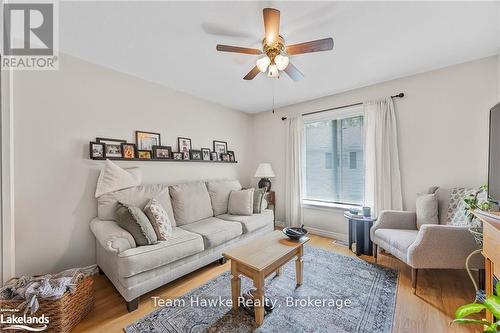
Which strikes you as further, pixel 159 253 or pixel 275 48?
pixel 159 253

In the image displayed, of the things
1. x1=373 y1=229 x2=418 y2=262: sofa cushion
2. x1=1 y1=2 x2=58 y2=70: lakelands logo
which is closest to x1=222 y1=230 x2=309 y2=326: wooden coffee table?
x1=373 y1=229 x2=418 y2=262: sofa cushion

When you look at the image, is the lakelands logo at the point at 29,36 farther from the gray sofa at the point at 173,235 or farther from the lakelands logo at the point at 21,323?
the lakelands logo at the point at 21,323

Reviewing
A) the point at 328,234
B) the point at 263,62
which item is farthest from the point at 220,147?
the point at 328,234

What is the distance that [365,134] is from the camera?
2.99 m

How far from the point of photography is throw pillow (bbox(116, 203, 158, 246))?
1865 mm

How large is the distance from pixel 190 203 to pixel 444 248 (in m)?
2.79

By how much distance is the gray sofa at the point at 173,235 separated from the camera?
171cm

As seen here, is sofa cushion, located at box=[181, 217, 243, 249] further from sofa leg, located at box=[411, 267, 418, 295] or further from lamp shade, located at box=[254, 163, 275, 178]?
sofa leg, located at box=[411, 267, 418, 295]

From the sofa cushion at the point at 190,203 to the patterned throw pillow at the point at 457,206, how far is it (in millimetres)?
2946

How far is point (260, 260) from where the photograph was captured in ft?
5.35

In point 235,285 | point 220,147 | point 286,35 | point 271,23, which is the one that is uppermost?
point 286,35

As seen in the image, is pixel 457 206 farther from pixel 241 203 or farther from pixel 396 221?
pixel 241 203

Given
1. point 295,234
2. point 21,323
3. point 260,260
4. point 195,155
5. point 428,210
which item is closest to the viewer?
point 21,323

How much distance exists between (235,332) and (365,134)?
9.70 ft
